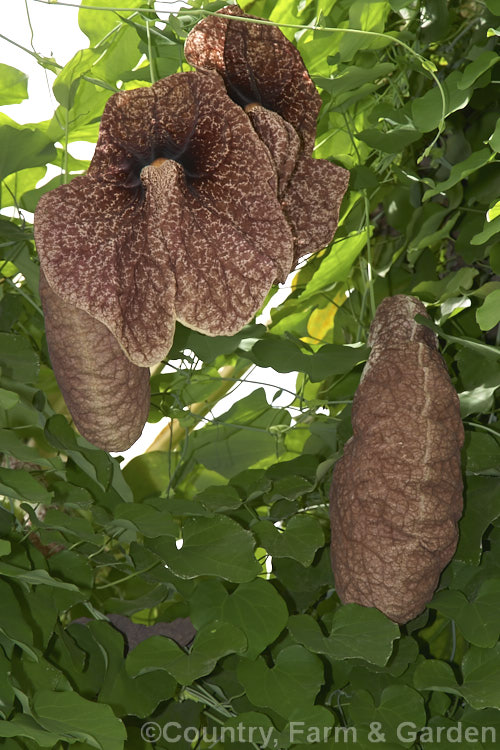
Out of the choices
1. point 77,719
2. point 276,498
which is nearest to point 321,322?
point 276,498

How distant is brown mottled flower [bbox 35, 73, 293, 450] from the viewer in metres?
0.41

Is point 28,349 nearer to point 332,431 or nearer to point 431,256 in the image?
point 332,431

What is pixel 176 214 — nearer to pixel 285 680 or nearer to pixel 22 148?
pixel 22 148

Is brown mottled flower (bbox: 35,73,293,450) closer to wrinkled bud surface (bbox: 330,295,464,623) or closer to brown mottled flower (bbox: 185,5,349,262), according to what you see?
brown mottled flower (bbox: 185,5,349,262)

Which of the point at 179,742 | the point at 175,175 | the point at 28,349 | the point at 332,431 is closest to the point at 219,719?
the point at 179,742

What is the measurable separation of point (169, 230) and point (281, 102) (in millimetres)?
124

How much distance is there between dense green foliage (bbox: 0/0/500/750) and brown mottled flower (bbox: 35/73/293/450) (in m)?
0.12

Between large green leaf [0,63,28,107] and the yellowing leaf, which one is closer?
large green leaf [0,63,28,107]

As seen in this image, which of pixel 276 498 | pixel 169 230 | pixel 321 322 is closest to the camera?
pixel 169 230

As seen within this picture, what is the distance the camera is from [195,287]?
0.42 m

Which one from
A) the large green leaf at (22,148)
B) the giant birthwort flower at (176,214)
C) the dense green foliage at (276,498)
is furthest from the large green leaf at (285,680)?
the large green leaf at (22,148)

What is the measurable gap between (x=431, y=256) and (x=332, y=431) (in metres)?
0.20

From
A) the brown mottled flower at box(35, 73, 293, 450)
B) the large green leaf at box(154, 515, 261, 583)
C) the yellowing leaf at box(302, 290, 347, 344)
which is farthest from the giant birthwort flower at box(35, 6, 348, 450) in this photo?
the yellowing leaf at box(302, 290, 347, 344)

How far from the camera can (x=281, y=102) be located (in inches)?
18.8
